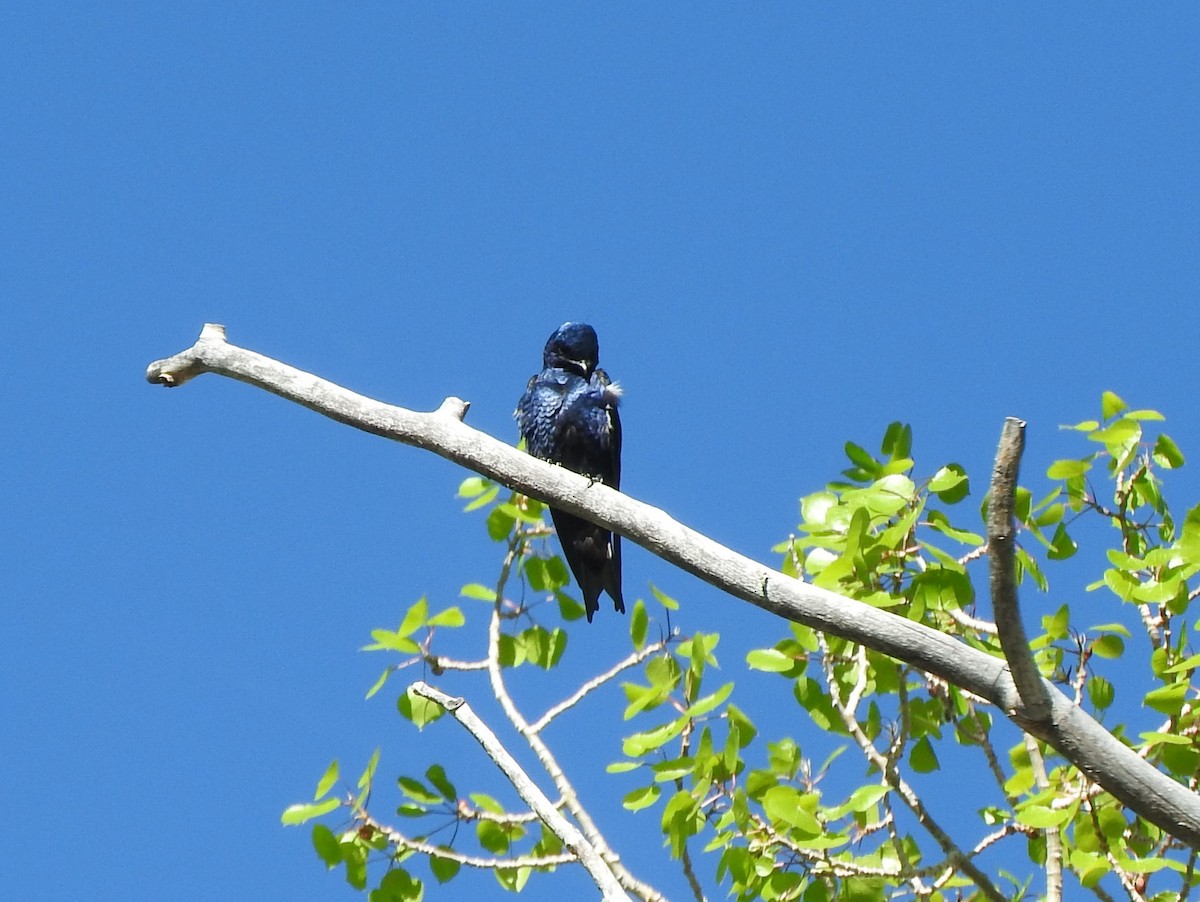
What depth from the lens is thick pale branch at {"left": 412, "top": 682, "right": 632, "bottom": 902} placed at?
3133mm

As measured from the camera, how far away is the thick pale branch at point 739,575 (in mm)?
2367

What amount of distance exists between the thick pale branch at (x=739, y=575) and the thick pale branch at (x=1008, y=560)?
0.04 meters

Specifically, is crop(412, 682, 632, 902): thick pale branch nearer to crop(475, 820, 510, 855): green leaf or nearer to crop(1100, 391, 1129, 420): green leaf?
crop(475, 820, 510, 855): green leaf

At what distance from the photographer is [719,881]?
3.30 metres

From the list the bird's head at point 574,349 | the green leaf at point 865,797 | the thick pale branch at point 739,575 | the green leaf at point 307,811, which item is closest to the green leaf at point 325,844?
the green leaf at point 307,811

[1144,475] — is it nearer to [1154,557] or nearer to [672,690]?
[1154,557]

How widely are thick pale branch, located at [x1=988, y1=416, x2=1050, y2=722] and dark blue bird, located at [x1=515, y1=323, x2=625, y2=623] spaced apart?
2922mm

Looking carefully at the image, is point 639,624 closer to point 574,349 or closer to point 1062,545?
point 1062,545

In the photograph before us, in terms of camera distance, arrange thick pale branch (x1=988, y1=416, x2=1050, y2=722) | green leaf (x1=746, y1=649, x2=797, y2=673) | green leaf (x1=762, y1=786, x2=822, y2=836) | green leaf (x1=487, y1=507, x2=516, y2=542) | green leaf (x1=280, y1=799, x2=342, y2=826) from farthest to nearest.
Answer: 1. green leaf (x1=487, y1=507, x2=516, y2=542)
2. green leaf (x1=280, y1=799, x2=342, y2=826)
3. green leaf (x1=746, y1=649, x2=797, y2=673)
4. green leaf (x1=762, y1=786, x2=822, y2=836)
5. thick pale branch (x1=988, y1=416, x2=1050, y2=722)

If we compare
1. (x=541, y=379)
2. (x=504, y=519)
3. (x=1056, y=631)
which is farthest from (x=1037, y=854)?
(x=541, y=379)

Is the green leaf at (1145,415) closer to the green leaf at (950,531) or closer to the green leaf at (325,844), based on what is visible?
the green leaf at (950,531)

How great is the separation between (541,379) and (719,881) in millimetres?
2755

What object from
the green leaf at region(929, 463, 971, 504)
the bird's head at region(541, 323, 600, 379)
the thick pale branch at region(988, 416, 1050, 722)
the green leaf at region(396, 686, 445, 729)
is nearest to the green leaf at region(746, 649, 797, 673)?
the green leaf at region(929, 463, 971, 504)

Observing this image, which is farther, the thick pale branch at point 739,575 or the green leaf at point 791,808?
the green leaf at point 791,808
